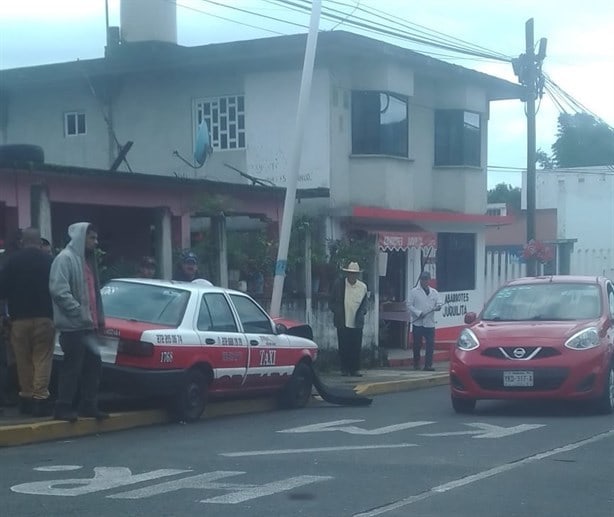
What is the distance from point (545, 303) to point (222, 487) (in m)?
6.99

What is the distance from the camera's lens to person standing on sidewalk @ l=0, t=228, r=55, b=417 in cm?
1184

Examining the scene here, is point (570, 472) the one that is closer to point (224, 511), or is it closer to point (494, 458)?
point (494, 458)

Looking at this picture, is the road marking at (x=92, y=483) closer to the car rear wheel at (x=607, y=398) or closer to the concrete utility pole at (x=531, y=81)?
the car rear wheel at (x=607, y=398)

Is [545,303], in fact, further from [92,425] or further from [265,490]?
[265,490]

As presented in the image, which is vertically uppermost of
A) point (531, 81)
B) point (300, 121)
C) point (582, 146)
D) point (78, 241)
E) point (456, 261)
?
point (582, 146)

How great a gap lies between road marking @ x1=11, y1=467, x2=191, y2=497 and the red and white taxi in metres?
2.81

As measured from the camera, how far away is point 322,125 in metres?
23.0

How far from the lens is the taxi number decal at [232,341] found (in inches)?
526

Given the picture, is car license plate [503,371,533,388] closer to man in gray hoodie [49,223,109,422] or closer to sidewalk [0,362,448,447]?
sidewalk [0,362,448,447]

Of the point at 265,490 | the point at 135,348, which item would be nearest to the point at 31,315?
the point at 135,348

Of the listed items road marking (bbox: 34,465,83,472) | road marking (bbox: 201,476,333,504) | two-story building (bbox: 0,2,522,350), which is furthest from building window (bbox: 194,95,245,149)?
road marking (bbox: 201,476,333,504)

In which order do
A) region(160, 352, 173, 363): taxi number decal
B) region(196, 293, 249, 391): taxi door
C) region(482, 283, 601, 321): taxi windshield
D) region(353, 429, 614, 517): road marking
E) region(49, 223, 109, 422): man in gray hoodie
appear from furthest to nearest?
region(482, 283, 601, 321): taxi windshield → region(196, 293, 249, 391): taxi door → region(160, 352, 173, 363): taxi number decal → region(49, 223, 109, 422): man in gray hoodie → region(353, 429, 614, 517): road marking

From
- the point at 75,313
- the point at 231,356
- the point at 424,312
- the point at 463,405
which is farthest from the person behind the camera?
the point at 424,312

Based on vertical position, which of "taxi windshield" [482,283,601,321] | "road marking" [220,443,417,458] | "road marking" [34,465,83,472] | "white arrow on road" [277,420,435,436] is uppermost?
"taxi windshield" [482,283,601,321]
